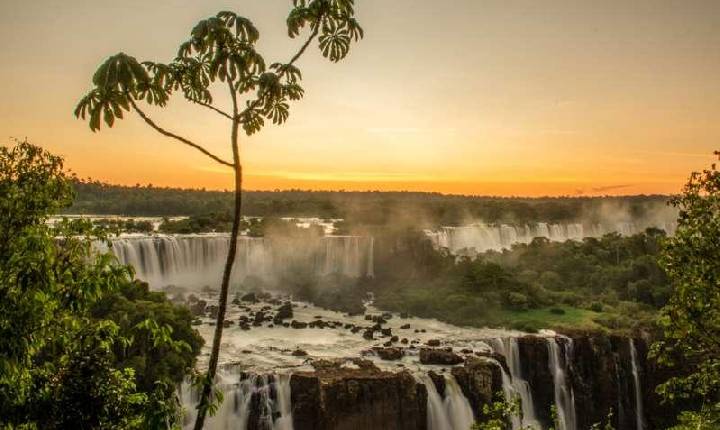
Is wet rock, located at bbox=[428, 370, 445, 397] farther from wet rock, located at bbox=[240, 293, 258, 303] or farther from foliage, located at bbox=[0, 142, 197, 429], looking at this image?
wet rock, located at bbox=[240, 293, 258, 303]

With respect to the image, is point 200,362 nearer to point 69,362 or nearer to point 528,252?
point 69,362

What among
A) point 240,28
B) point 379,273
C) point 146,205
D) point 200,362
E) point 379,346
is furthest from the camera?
point 146,205

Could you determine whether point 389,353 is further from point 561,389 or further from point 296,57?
point 296,57

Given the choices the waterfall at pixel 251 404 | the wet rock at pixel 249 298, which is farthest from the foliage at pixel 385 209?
the waterfall at pixel 251 404

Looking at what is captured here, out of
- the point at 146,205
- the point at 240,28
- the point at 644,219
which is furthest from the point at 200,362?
the point at 644,219

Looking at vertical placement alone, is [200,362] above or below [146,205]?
below

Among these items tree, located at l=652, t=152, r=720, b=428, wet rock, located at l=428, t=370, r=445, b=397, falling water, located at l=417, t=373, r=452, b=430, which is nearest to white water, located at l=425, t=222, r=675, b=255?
wet rock, located at l=428, t=370, r=445, b=397

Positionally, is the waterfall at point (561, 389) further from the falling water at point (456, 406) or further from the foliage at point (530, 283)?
the falling water at point (456, 406)
